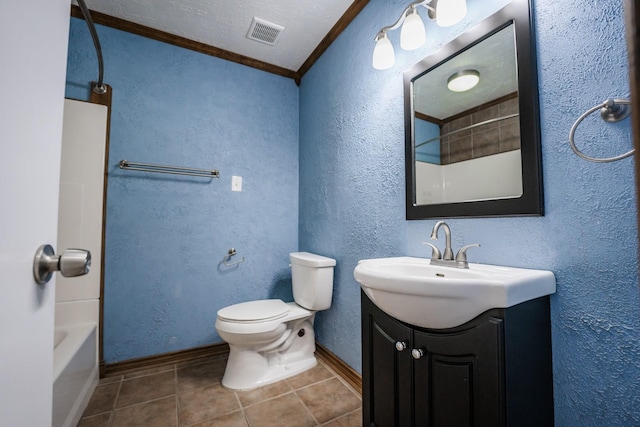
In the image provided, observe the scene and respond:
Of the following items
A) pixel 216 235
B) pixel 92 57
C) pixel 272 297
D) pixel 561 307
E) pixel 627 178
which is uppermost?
pixel 92 57

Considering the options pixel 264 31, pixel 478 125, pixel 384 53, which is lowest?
pixel 478 125

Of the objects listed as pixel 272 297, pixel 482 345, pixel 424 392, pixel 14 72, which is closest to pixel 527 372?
pixel 482 345

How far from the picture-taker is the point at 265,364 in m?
1.64

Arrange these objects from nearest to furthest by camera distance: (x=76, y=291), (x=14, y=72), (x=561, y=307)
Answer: (x=14, y=72)
(x=561, y=307)
(x=76, y=291)

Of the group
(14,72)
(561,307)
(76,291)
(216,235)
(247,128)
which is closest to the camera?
(14,72)

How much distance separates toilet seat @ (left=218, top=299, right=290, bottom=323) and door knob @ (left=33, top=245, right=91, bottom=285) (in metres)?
1.18

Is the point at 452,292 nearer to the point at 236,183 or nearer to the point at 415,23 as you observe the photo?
the point at 415,23

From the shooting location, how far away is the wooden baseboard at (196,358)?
160 cm

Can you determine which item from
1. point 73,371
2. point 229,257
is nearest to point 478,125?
point 229,257

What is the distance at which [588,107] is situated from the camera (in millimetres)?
764

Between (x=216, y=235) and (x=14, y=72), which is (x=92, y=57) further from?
(x=14, y=72)

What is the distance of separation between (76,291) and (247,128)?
151 centimetres

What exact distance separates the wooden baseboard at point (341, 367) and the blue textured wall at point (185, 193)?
55 centimetres

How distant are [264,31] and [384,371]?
2095mm
